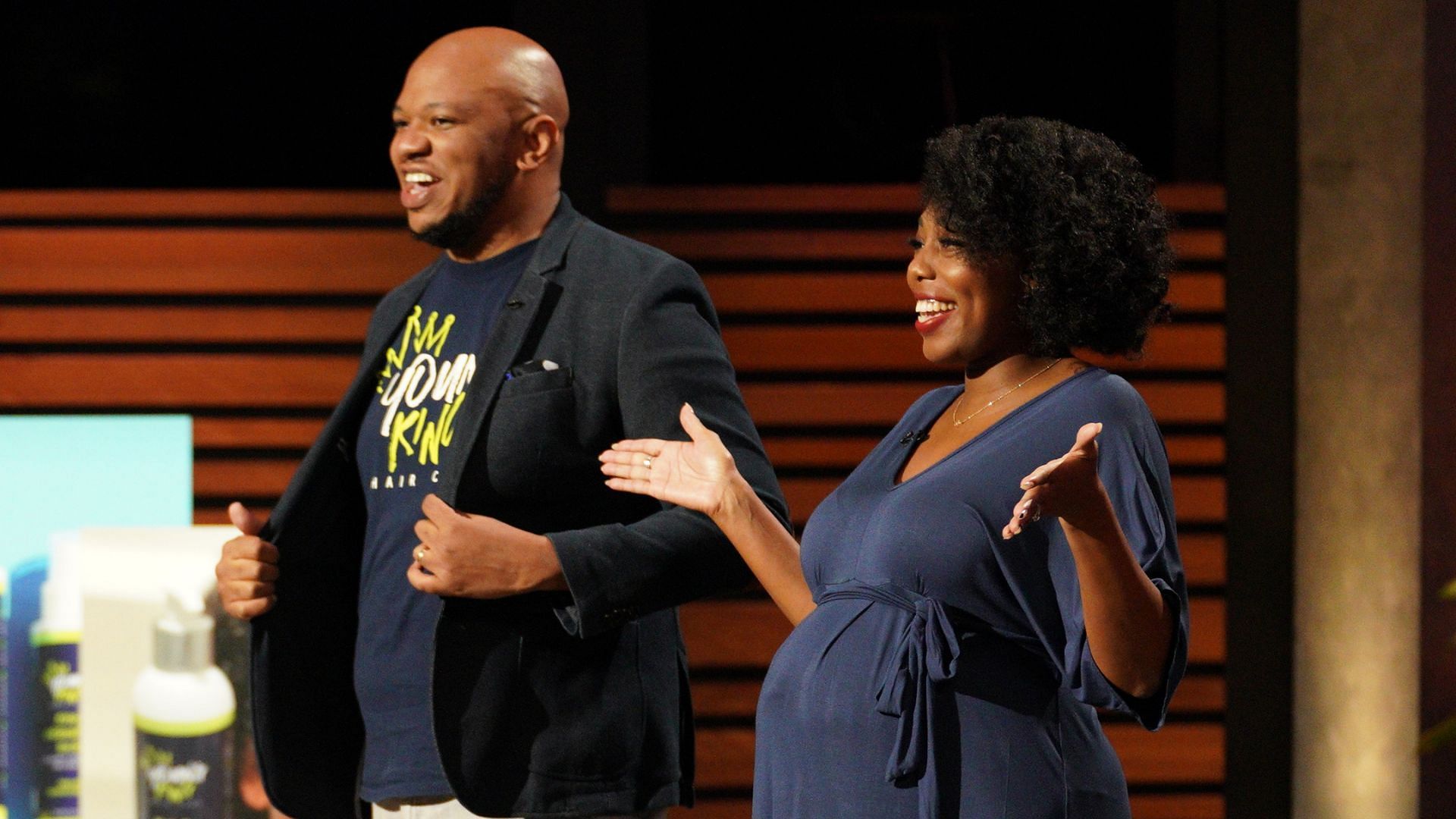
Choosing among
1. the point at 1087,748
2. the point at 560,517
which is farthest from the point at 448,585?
the point at 1087,748

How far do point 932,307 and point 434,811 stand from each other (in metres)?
0.93

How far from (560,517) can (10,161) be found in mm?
3064

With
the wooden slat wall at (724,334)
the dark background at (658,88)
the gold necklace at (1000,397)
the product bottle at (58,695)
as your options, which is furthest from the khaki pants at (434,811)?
the dark background at (658,88)

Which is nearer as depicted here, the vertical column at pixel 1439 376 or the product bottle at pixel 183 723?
the product bottle at pixel 183 723

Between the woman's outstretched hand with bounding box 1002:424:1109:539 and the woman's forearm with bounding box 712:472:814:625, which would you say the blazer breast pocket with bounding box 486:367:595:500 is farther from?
the woman's outstretched hand with bounding box 1002:424:1109:539

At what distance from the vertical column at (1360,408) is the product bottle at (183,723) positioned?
2.83m

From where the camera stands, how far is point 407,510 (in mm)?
2105

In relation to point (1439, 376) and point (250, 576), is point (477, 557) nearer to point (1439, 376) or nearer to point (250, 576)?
point (250, 576)

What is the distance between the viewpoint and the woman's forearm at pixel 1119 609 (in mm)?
1420

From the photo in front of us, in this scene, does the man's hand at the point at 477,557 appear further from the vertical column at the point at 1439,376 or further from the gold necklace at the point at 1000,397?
the vertical column at the point at 1439,376

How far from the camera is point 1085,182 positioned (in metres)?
1.70

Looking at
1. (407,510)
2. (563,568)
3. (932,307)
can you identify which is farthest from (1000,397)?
(407,510)

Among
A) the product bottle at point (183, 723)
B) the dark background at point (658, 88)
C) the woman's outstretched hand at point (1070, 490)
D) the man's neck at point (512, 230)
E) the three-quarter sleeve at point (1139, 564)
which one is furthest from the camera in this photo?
the dark background at point (658, 88)

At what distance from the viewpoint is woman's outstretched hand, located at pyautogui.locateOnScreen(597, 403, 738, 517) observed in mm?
1962
